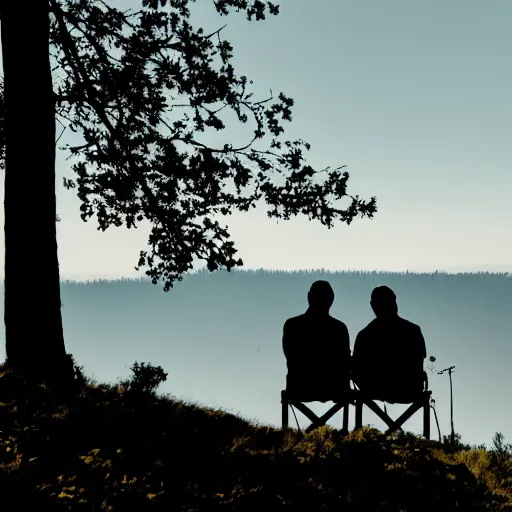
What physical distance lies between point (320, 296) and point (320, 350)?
2.48 feet

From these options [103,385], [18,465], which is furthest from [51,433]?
[103,385]

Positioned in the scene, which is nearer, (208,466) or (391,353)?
(208,466)

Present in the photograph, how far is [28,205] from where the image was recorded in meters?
7.82

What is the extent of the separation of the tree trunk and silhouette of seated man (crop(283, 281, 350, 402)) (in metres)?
3.55

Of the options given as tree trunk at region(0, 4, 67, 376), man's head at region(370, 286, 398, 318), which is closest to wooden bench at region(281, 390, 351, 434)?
man's head at region(370, 286, 398, 318)

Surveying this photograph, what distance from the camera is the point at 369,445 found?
6.06 meters

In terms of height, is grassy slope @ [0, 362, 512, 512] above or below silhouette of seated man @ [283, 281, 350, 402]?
below

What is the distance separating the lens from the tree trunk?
7816 millimetres

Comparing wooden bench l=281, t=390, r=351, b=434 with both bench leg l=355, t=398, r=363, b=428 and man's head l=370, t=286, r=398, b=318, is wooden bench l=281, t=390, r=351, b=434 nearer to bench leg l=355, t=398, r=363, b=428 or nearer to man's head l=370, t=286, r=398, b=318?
bench leg l=355, t=398, r=363, b=428

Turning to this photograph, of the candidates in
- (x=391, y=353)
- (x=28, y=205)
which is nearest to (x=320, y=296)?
(x=391, y=353)

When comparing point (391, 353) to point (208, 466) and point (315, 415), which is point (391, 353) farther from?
point (208, 466)

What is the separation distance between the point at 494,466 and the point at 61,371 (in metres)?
5.92

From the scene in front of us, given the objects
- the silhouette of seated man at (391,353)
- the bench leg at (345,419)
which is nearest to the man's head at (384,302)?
the silhouette of seated man at (391,353)

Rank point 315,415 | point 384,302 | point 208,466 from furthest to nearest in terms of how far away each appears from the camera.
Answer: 1. point 315,415
2. point 384,302
3. point 208,466
